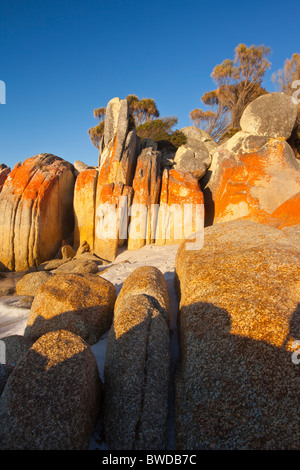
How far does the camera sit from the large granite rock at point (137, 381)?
1724mm

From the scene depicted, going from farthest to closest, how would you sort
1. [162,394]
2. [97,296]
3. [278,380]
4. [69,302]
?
[97,296] < [69,302] < [162,394] < [278,380]

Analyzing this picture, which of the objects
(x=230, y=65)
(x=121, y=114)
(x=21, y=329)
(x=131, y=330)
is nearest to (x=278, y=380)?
(x=131, y=330)

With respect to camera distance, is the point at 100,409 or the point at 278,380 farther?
the point at 100,409

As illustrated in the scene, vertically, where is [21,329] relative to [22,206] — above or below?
below

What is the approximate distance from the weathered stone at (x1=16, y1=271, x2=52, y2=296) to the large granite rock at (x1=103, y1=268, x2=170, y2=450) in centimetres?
339

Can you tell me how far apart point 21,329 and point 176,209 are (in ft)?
17.3

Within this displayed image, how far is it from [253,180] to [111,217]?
173 inches

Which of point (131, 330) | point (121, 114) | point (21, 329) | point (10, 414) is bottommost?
point (21, 329)

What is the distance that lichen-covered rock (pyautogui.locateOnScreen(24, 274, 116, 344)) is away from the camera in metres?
3.09

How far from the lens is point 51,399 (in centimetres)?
164

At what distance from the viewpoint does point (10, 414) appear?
5.22 feet

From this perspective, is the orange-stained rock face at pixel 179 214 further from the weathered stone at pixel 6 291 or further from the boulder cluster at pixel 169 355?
the weathered stone at pixel 6 291

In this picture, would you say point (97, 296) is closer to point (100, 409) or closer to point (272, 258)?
point (100, 409)
